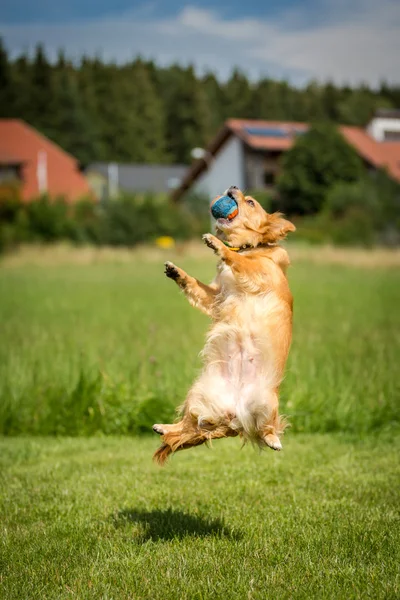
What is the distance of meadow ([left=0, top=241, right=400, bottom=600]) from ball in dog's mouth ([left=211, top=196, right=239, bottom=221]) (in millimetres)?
2115

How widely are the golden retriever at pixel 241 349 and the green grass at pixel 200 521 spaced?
29.2 inches

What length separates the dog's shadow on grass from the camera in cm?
537

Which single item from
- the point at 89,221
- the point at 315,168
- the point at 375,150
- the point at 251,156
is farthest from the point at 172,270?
the point at 375,150

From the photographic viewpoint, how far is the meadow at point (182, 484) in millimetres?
4625

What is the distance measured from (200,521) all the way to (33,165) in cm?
5957

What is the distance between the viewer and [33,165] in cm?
6244

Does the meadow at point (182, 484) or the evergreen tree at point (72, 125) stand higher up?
the evergreen tree at point (72, 125)

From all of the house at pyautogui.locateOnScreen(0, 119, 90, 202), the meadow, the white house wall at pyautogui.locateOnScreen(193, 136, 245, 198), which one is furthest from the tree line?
the meadow

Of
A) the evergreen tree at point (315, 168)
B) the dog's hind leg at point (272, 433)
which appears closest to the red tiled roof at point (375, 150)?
the evergreen tree at point (315, 168)

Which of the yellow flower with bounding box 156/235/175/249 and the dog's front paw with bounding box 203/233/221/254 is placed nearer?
the dog's front paw with bounding box 203/233/221/254

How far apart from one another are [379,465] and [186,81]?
91746 millimetres

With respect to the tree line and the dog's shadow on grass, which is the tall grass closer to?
the dog's shadow on grass

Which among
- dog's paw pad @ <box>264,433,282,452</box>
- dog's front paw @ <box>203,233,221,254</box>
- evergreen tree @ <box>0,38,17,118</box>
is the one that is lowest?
dog's paw pad @ <box>264,433,282,452</box>

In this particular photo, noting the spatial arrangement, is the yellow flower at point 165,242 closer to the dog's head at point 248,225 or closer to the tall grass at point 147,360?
the tall grass at point 147,360
